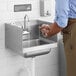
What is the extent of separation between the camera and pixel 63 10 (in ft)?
6.23

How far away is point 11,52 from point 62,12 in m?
1.25

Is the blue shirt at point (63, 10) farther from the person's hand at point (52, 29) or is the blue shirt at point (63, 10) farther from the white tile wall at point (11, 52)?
the white tile wall at point (11, 52)

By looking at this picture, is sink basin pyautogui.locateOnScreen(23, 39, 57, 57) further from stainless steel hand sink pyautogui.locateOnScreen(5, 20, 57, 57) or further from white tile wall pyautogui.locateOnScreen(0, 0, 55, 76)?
white tile wall pyautogui.locateOnScreen(0, 0, 55, 76)

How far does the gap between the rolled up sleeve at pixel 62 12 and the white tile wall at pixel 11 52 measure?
1050 millimetres

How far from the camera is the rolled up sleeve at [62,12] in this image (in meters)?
1.90

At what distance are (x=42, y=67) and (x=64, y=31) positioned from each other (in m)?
1.27

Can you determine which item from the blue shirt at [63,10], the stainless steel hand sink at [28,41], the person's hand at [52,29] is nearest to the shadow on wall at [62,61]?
the stainless steel hand sink at [28,41]

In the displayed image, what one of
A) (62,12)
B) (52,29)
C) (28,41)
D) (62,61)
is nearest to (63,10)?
(62,12)

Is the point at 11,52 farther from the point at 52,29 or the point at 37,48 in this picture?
the point at 52,29

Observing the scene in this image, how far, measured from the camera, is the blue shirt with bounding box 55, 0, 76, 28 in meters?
1.90

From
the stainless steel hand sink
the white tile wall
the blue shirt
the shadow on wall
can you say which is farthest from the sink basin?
the blue shirt

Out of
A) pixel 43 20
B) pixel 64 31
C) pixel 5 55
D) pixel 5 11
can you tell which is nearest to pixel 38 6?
pixel 43 20

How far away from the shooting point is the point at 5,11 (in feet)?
9.29

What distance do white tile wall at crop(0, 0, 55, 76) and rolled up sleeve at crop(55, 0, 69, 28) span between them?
3.45ft
